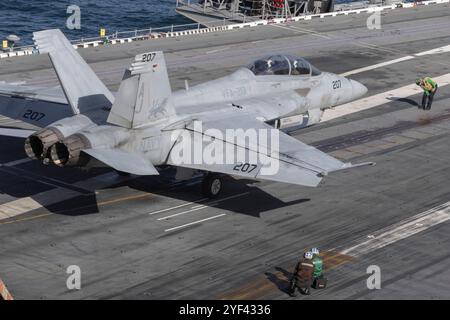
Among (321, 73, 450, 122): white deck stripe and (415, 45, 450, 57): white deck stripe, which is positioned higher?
(415, 45, 450, 57): white deck stripe

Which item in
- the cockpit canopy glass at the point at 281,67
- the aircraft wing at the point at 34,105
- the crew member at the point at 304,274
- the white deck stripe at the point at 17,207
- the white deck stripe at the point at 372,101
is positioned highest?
the cockpit canopy glass at the point at 281,67

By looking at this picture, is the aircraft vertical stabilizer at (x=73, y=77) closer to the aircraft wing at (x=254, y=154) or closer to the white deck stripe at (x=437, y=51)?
the aircraft wing at (x=254, y=154)

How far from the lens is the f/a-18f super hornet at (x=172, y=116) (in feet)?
98.9

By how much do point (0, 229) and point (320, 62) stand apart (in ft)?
113

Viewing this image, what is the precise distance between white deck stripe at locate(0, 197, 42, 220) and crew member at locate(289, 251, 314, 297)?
11.4 m

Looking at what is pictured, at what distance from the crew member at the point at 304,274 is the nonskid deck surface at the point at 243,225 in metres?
0.60

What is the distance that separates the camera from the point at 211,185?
3409 cm

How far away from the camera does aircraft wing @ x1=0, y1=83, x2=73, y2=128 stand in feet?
121

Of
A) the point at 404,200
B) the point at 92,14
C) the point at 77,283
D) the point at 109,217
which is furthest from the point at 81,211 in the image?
the point at 92,14

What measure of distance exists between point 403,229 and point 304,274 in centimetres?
743
